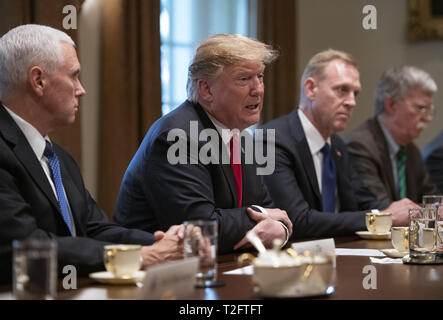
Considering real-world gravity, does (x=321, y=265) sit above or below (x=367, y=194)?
above

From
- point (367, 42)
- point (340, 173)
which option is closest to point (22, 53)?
point (340, 173)

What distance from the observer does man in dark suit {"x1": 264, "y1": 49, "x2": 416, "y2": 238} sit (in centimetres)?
371

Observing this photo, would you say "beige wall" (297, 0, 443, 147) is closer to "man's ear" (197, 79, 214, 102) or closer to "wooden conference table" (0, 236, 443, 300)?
"man's ear" (197, 79, 214, 102)

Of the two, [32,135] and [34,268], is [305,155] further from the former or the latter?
[34,268]

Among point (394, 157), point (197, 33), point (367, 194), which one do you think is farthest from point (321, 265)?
point (197, 33)

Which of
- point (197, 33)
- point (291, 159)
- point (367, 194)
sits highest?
point (197, 33)

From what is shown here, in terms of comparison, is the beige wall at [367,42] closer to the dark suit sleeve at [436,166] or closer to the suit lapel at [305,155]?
the dark suit sleeve at [436,166]

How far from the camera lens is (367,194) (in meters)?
4.58

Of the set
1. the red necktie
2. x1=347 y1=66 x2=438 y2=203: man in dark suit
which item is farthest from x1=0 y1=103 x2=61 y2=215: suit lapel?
Answer: x1=347 y1=66 x2=438 y2=203: man in dark suit

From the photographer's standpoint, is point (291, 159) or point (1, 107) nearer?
point (1, 107)
